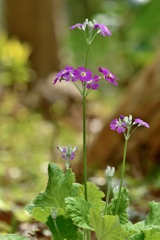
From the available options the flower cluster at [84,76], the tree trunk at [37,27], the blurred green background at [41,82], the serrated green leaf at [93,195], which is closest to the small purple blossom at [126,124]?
the flower cluster at [84,76]

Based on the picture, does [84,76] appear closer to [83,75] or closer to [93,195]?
[83,75]

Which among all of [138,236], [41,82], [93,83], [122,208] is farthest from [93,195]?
[41,82]

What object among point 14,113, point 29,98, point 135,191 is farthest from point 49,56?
point 135,191

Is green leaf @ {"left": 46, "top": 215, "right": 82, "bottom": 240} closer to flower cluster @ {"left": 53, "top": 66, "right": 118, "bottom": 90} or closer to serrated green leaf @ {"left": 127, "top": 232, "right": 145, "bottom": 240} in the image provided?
serrated green leaf @ {"left": 127, "top": 232, "right": 145, "bottom": 240}

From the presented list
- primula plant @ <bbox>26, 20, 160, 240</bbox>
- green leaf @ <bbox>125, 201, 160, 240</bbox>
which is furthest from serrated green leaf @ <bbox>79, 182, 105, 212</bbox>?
green leaf @ <bbox>125, 201, 160, 240</bbox>

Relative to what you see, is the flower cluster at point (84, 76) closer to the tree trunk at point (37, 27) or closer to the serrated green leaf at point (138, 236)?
the serrated green leaf at point (138, 236)

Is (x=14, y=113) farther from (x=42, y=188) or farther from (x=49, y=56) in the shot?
(x=42, y=188)

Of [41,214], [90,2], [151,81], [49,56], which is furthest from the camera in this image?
[90,2]

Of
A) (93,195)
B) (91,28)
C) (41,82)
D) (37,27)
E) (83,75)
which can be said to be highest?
(37,27)
